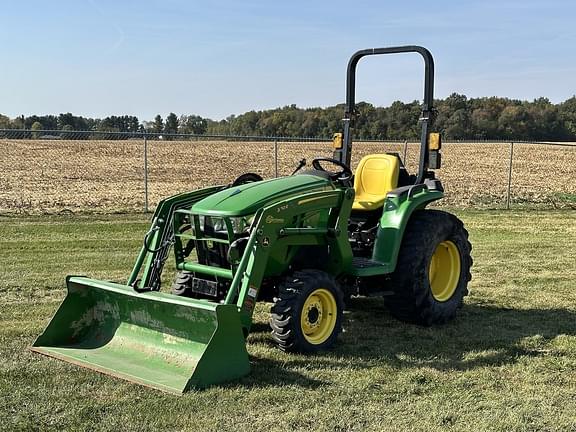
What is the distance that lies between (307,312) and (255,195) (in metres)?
1.01

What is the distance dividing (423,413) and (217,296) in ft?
6.53

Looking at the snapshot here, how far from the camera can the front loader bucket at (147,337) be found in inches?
182

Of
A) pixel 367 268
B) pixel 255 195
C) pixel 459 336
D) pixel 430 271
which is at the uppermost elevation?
pixel 255 195

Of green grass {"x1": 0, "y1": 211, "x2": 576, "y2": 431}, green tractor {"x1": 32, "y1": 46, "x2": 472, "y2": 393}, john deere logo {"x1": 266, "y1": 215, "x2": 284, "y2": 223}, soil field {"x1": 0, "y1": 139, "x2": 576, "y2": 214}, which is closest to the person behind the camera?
green grass {"x1": 0, "y1": 211, "x2": 576, "y2": 431}

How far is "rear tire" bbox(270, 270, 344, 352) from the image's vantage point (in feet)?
17.1

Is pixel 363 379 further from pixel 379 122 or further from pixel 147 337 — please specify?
pixel 379 122

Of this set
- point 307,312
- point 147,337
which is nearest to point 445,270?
point 307,312

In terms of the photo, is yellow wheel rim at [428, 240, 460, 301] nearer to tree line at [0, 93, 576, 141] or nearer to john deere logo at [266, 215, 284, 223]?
john deere logo at [266, 215, 284, 223]

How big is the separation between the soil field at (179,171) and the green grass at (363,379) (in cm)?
855

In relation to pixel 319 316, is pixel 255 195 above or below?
above

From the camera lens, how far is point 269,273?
5.60 metres

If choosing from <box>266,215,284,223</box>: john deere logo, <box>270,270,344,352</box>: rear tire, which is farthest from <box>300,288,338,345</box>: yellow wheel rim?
<box>266,215,284,223</box>: john deere logo

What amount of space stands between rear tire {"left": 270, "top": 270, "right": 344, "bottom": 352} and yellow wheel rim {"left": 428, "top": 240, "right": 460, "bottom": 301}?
5.42 ft

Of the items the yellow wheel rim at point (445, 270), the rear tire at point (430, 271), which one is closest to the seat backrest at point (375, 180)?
the rear tire at point (430, 271)
